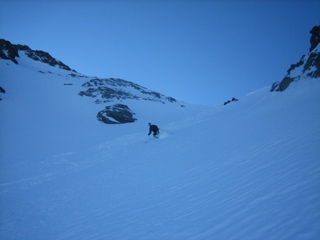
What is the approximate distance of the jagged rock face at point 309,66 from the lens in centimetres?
1344

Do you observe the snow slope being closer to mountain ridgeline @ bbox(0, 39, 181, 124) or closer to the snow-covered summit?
the snow-covered summit

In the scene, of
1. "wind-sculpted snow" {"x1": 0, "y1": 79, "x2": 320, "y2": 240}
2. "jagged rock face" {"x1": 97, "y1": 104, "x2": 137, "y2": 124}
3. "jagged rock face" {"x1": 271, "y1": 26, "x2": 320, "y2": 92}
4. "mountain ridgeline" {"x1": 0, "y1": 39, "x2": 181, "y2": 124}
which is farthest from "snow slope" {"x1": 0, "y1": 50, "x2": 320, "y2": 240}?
"mountain ridgeline" {"x1": 0, "y1": 39, "x2": 181, "y2": 124}

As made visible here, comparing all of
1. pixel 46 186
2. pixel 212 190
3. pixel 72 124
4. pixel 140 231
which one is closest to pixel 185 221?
pixel 140 231

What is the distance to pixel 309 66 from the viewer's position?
14266 mm

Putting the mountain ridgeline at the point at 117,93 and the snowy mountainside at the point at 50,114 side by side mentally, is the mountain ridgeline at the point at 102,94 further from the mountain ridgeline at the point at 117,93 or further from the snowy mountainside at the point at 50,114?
the snowy mountainside at the point at 50,114

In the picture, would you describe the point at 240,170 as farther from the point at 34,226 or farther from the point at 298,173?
the point at 34,226

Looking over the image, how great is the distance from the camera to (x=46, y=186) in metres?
7.53

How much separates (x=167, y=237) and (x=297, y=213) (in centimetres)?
216

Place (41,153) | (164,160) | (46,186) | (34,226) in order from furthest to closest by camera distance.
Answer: (41,153) → (164,160) → (46,186) → (34,226)

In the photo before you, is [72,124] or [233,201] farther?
[72,124]

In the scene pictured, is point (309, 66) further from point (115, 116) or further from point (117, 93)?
point (117, 93)

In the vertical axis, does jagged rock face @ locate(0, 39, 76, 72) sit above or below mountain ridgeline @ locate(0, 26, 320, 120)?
above

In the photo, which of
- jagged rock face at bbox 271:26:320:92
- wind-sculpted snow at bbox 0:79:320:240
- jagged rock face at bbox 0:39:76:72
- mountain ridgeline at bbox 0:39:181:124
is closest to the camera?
wind-sculpted snow at bbox 0:79:320:240

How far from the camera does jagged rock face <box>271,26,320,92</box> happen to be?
13438mm
